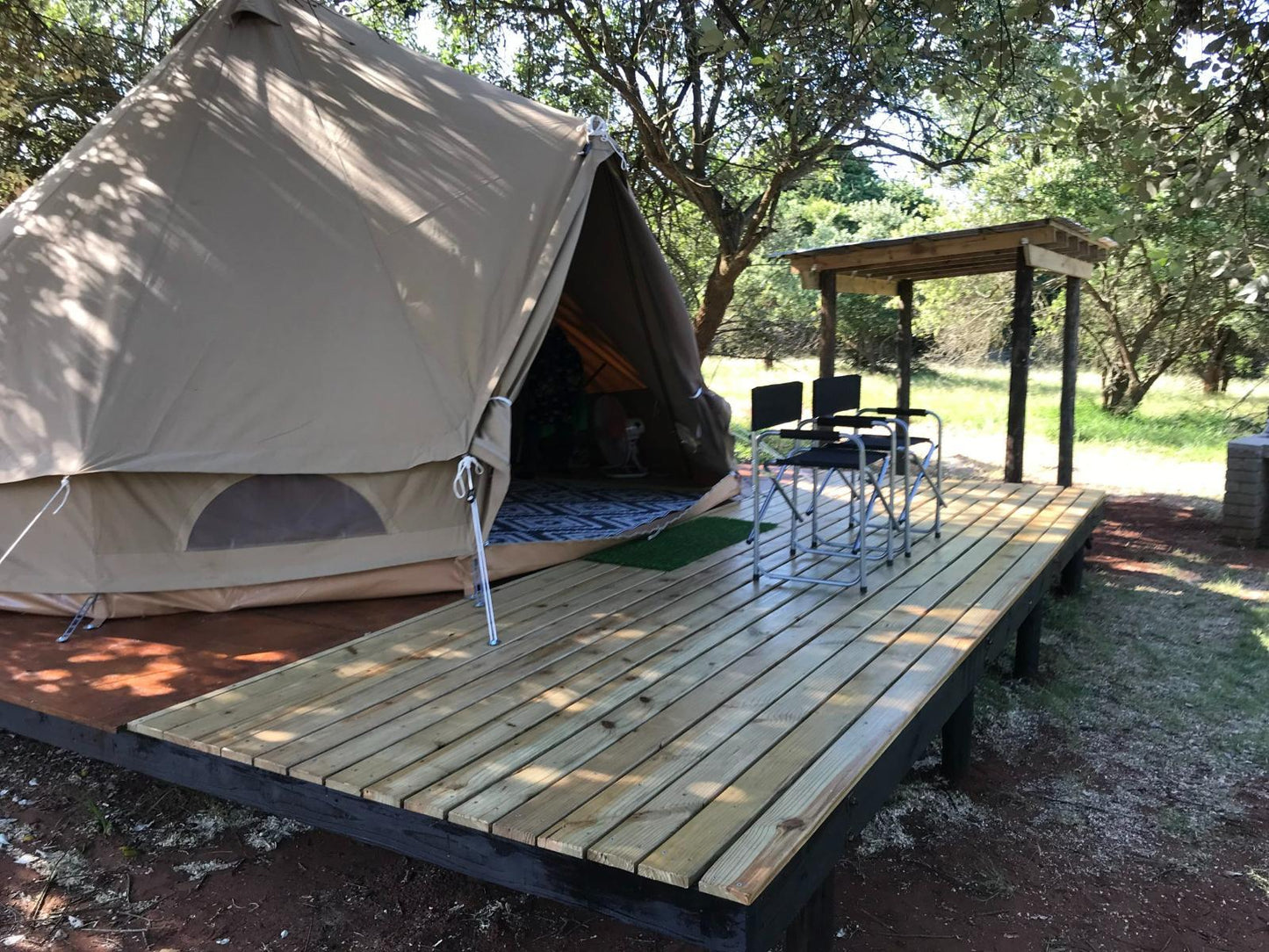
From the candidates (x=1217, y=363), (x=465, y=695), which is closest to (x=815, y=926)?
(x=465, y=695)

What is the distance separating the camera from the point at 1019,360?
5652 mm

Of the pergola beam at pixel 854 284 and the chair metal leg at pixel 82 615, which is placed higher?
the pergola beam at pixel 854 284

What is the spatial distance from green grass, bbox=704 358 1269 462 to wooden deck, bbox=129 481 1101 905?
550 cm

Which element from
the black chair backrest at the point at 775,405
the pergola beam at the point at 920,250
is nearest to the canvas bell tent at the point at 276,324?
the black chair backrest at the point at 775,405

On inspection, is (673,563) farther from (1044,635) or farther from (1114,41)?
(1114,41)

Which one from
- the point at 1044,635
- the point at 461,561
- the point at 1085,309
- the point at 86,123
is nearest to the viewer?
the point at 461,561

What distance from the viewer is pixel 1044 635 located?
4.56 m

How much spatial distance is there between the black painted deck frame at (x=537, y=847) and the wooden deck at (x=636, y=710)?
0.11 feet

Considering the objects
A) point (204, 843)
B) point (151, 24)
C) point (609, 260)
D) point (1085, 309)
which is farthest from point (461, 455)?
point (1085, 309)

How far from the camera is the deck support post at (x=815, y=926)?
6.31 ft

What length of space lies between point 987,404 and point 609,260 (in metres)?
8.50

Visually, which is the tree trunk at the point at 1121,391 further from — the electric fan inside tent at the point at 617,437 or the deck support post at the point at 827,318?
the electric fan inside tent at the point at 617,437

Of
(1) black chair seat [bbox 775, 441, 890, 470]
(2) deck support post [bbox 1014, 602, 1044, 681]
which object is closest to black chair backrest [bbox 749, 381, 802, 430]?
(1) black chair seat [bbox 775, 441, 890, 470]

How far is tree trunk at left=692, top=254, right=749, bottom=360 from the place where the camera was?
23.6ft
